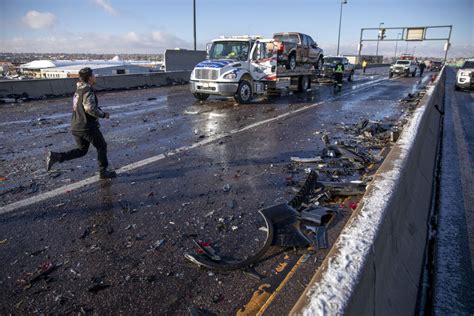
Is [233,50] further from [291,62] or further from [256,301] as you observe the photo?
[256,301]

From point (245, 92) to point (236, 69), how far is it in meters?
1.16

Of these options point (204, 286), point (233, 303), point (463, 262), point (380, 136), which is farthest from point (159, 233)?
point (380, 136)

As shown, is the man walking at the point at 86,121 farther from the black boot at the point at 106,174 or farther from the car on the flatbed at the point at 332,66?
the car on the flatbed at the point at 332,66

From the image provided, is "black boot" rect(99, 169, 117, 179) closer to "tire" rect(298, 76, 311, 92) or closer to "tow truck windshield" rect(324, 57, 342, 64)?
"tire" rect(298, 76, 311, 92)

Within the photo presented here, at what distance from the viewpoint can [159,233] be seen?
3.58m

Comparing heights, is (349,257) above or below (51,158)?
above

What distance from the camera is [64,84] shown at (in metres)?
15.6

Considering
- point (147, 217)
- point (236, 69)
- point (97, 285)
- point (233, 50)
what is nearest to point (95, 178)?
point (147, 217)

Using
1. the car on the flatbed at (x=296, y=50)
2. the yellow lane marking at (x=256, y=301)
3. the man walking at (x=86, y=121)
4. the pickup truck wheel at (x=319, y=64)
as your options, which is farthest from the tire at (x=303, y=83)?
the yellow lane marking at (x=256, y=301)

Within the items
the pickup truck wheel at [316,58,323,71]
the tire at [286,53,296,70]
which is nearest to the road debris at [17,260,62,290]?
the tire at [286,53,296,70]

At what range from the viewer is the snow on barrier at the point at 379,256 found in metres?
1.45

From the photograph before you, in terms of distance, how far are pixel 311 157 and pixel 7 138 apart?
699 centimetres

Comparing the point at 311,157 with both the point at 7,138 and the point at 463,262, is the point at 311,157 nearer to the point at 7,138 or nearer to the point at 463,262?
the point at 463,262

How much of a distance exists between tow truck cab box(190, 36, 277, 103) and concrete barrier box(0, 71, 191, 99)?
682cm
